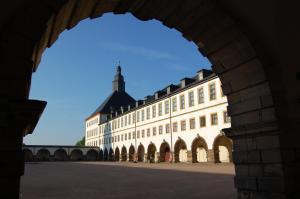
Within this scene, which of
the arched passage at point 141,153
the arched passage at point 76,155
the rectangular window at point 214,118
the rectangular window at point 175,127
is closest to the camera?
the rectangular window at point 214,118

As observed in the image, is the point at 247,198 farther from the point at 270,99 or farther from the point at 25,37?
the point at 25,37

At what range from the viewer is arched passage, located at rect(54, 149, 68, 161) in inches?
2828

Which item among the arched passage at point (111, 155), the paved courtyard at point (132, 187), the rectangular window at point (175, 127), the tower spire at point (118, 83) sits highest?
the tower spire at point (118, 83)

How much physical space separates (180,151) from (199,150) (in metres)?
4.36

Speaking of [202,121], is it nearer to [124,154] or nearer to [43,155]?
[124,154]

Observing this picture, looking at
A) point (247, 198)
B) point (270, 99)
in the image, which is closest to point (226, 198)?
point (247, 198)

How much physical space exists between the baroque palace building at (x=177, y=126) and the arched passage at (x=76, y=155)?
26.5ft

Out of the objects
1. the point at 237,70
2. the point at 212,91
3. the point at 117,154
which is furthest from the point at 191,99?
the point at 237,70

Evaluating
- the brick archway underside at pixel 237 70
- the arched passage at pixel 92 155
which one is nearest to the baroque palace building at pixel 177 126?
the arched passage at pixel 92 155

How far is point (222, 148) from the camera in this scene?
113 feet

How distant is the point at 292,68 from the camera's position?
6.64 m

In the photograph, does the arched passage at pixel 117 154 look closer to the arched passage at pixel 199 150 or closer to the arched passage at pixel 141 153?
the arched passage at pixel 141 153

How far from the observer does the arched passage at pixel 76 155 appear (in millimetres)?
73188

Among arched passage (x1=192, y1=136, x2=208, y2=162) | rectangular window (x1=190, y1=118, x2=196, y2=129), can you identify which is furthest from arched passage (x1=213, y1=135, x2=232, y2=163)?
rectangular window (x1=190, y1=118, x2=196, y2=129)
